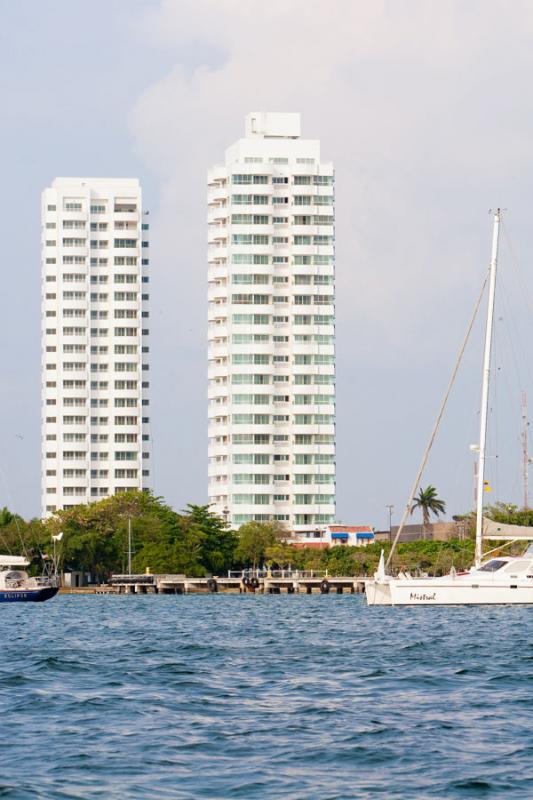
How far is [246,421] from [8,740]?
571 feet

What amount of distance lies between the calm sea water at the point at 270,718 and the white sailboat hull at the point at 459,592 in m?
20.3

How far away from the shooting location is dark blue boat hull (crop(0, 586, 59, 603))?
4510 inches

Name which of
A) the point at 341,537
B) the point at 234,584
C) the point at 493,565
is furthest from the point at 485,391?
the point at 341,537

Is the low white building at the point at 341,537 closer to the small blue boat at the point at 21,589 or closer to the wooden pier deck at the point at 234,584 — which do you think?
the wooden pier deck at the point at 234,584

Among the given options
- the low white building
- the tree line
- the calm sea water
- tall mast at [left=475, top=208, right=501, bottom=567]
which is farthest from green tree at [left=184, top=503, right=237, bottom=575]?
the calm sea water

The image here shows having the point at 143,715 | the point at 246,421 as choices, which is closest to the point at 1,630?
the point at 143,715

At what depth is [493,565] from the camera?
7375 cm

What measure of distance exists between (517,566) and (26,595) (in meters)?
53.0

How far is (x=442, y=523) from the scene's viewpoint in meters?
181

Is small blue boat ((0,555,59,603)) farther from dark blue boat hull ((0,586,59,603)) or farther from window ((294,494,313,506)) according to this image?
window ((294,494,313,506))

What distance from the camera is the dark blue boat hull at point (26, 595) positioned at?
11456 centimetres

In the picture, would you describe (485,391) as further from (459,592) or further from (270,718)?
(270,718)

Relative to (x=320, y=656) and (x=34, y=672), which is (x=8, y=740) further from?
(x=320, y=656)

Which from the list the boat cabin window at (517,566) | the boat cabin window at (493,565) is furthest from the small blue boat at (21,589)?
the boat cabin window at (517,566)
